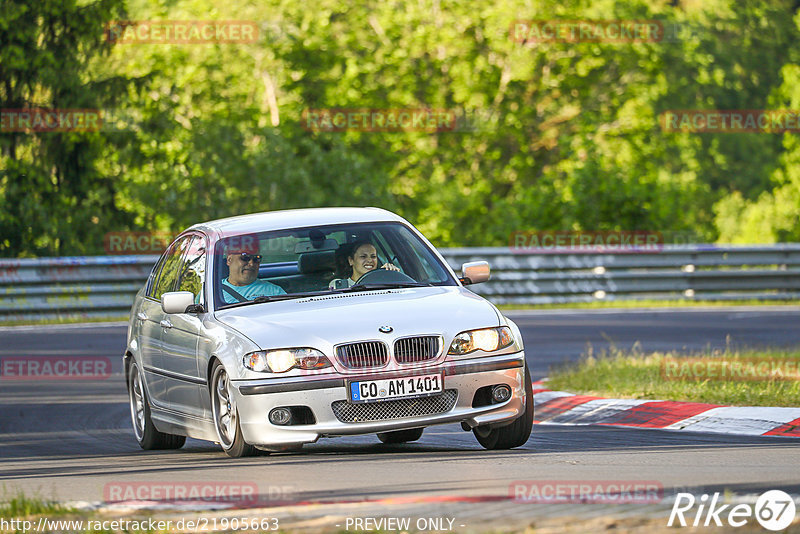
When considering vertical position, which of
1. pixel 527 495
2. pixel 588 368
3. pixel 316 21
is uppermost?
pixel 316 21

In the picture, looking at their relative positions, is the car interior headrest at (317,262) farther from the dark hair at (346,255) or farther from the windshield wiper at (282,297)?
the windshield wiper at (282,297)

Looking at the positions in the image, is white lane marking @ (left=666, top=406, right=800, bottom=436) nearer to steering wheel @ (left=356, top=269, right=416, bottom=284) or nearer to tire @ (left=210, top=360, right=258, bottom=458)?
steering wheel @ (left=356, top=269, right=416, bottom=284)

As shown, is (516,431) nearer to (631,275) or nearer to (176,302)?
(176,302)

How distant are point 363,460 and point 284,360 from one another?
0.70 m

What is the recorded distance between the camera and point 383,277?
9.51 m

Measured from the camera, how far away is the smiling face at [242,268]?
959 cm

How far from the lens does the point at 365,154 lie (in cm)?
4266

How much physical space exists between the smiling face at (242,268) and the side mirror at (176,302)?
304 millimetres

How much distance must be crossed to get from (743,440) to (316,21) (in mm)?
34146

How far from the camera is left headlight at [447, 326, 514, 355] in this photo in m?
8.55

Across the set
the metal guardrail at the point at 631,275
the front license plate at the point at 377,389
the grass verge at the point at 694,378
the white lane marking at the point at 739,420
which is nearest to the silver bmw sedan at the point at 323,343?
the front license plate at the point at 377,389

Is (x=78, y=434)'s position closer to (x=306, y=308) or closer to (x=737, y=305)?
(x=306, y=308)

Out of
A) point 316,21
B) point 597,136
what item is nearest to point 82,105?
point 316,21

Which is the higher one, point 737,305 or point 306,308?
point 306,308
